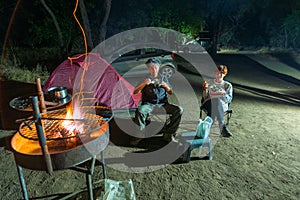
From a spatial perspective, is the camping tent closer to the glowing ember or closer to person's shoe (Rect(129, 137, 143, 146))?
person's shoe (Rect(129, 137, 143, 146))

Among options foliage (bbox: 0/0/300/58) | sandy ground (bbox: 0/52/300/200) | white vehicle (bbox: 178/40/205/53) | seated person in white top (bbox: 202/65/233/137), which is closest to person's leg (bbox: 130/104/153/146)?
sandy ground (bbox: 0/52/300/200)

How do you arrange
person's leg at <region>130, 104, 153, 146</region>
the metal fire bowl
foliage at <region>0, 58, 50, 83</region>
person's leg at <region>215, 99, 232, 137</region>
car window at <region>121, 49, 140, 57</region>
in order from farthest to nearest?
car window at <region>121, 49, 140, 57</region> → foliage at <region>0, 58, 50, 83</region> → person's leg at <region>215, 99, 232, 137</region> → person's leg at <region>130, 104, 153, 146</region> → the metal fire bowl

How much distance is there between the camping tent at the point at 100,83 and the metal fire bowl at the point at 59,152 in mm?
2419

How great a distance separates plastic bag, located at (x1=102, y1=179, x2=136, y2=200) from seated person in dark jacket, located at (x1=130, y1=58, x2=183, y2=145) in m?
1.50

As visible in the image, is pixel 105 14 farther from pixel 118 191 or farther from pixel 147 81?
pixel 118 191

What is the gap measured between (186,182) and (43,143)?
227 cm

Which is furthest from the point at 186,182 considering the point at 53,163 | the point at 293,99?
the point at 293,99

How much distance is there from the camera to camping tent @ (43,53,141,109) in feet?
16.5

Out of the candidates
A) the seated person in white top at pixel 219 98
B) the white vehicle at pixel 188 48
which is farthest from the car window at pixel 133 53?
the seated person in white top at pixel 219 98

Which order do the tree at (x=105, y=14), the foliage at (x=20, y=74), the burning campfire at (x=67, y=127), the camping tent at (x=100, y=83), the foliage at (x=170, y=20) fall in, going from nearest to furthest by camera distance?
the burning campfire at (x=67, y=127) → the camping tent at (x=100, y=83) → the foliage at (x=20, y=74) → the tree at (x=105, y=14) → the foliage at (x=170, y=20)

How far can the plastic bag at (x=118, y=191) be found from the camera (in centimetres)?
269

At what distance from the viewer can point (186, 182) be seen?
3.29 metres

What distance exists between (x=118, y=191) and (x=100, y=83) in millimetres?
2864

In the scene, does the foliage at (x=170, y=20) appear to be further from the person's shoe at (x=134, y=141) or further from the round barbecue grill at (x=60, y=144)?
the round barbecue grill at (x=60, y=144)
